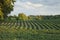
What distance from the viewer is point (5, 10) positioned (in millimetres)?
51250

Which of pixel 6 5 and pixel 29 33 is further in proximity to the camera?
pixel 6 5

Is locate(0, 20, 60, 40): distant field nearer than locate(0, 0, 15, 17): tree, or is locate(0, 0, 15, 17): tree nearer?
locate(0, 20, 60, 40): distant field

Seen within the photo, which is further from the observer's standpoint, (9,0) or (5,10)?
(5,10)

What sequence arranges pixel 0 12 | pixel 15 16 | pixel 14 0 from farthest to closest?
pixel 15 16, pixel 14 0, pixel 0 12

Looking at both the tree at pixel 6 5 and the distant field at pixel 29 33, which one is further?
the tree at pixel 6 5

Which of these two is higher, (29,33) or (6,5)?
(6,5)

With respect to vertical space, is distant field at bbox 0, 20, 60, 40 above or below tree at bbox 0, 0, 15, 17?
below

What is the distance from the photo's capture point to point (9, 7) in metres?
49.8

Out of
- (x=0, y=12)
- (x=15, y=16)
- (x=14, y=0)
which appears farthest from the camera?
(x=15, y=16)

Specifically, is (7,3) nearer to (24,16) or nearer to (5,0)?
(5,0)

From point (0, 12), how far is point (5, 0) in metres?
2.89

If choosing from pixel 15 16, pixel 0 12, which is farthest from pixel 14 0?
pixel 15 16

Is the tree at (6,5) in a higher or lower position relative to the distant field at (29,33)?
higher

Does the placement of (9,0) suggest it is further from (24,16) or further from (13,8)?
(24,16)
